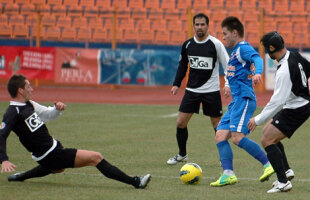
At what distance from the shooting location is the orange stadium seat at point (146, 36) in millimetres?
25625

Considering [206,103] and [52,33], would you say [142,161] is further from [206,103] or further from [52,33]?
[52,33]

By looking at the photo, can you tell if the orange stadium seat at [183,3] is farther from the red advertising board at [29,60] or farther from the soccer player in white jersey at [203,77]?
the soccer player in white jersey at [203,77]

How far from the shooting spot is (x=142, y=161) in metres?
9.11

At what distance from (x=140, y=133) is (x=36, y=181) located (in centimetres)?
502

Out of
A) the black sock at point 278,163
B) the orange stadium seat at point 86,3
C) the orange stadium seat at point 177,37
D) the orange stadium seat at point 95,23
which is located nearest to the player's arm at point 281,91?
the black sock at point 278,163

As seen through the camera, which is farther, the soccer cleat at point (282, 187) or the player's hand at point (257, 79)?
the player's hand at point (257, 79)

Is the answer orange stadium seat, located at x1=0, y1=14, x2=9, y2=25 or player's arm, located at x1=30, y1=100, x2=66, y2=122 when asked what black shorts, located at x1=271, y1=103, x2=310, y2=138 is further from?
orange stadium seat, located at x1=0, y1=14, x2=9, y2=25

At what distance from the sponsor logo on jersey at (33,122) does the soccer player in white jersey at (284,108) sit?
2.34m

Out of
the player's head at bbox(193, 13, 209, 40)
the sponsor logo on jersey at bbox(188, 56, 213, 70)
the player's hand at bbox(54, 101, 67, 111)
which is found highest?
the player's head at bbox(193, 13, 209, 40)

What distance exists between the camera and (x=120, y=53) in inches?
906

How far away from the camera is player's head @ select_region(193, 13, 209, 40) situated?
8.79 m

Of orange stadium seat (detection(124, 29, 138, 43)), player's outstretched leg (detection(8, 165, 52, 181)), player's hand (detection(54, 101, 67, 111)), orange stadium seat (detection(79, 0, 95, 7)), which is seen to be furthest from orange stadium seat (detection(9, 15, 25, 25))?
player's hand (detection(54, 101, 67, 111))

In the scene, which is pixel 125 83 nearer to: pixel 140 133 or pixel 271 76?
pixel 271 76

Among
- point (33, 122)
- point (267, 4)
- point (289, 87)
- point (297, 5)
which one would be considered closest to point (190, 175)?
point (289, 87)
